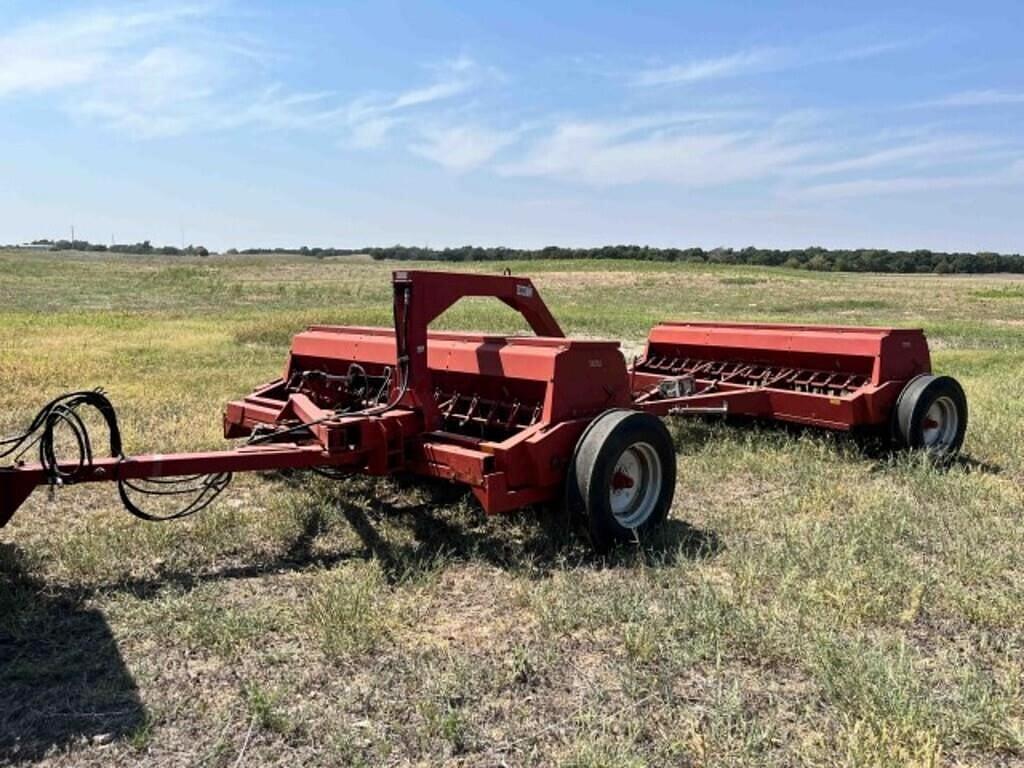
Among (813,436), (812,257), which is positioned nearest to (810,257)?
(812,257)

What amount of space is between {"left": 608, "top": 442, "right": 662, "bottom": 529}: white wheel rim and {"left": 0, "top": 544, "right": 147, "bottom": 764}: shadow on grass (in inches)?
107

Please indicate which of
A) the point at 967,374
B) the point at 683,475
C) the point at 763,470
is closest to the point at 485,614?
the point at 683,475

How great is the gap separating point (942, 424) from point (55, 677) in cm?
670

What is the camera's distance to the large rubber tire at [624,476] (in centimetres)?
486

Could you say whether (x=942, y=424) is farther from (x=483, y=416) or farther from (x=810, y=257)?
(x=810, y=257)

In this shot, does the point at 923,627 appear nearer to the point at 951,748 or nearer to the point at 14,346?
the point at 951,748

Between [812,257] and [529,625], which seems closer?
[529,625]

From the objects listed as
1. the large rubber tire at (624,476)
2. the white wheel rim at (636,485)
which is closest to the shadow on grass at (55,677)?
the large rubber tire at (624,476)

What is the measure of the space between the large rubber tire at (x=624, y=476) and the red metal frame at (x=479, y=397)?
0.19 m

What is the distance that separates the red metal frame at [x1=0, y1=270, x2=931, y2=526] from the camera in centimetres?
477

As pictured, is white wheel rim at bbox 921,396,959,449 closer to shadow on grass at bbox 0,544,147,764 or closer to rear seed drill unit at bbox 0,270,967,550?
rear seed drill unit at bbox 0,270,967,550

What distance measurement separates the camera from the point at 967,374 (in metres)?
13.3

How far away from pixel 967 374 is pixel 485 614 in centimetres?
1128

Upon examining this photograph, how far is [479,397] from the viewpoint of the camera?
5.90 m
